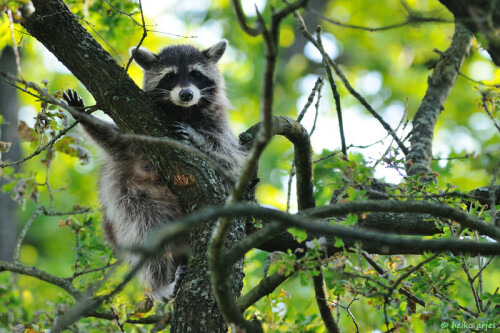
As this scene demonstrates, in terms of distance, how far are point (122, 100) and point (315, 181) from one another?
6.62ft

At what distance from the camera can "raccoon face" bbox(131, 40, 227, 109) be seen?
4465 millimetres

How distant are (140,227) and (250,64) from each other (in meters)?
7.90

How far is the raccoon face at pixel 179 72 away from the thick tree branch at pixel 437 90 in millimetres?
1725

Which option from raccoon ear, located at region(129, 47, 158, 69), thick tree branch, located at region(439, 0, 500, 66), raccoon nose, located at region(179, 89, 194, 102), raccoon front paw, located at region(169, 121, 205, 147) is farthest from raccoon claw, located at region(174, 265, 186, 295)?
thick tree branch, located at region(439, 0, 500, 66)

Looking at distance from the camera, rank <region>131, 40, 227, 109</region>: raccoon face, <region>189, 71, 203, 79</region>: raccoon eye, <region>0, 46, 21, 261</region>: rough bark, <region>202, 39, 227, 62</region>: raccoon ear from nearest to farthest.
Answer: <region>131, 40, 227, 109</region>: raccoon face
<region>189, 71, 203, 79</region>: raccoon eye
<region>202, 39, 227, 62</region>: raccoon ear
<region>0, 46, 21, 261</region>: rough bark

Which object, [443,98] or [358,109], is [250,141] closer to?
[443,98]

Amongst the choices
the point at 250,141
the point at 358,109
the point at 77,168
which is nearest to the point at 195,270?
the point at 250,141

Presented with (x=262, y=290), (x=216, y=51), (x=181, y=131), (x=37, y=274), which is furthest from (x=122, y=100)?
(x=216, y=51)

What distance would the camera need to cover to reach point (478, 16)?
1.95 metres

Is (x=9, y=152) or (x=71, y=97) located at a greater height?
(x=9, y=152)

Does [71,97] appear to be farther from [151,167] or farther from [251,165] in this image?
[251,165]

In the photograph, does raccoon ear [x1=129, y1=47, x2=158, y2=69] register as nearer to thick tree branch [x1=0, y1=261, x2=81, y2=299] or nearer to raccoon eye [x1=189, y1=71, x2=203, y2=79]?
raccoon eye [x1=189, y1=71, x2=203, y2=79]

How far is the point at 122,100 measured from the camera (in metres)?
3.05

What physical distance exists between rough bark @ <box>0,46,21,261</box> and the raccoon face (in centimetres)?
307
